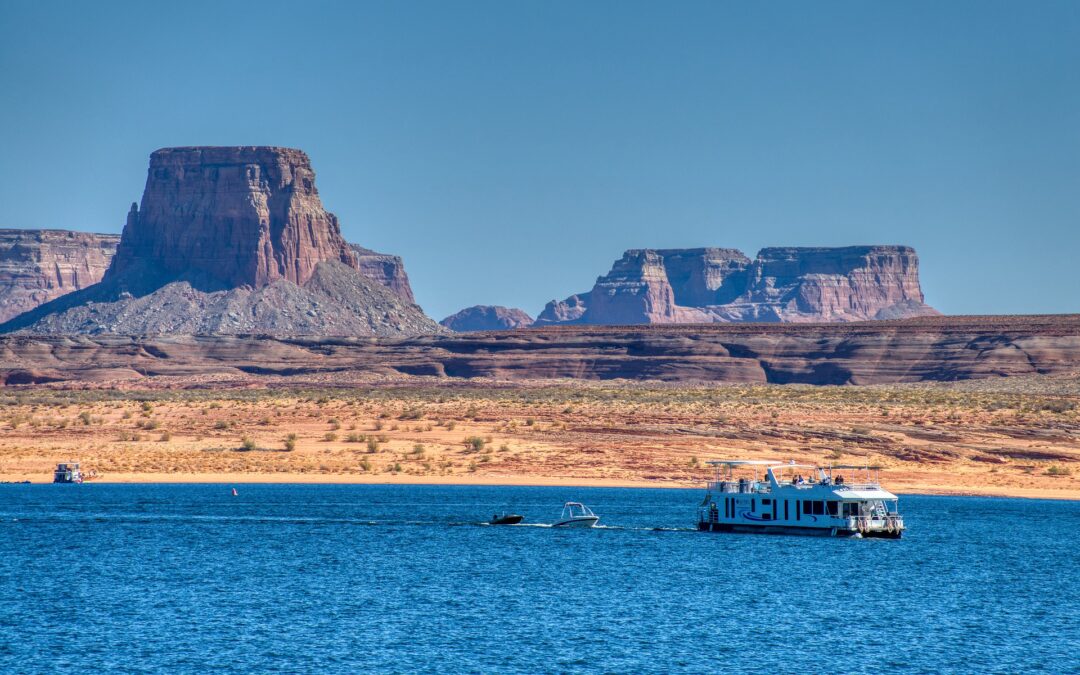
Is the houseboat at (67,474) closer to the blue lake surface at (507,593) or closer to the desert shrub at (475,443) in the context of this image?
the blue lake surface at (507,593)

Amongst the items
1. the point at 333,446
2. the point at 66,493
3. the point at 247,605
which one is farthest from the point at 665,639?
the point at 333,446

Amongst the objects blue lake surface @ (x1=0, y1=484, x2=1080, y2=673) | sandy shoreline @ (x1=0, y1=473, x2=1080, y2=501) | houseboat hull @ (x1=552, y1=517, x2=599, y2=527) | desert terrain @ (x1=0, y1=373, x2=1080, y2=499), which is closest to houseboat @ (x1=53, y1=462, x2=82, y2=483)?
sandy shoreline @ (x1=0, y1=473, x2=1080, y2=501)

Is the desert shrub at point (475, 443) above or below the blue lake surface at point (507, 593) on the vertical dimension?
above

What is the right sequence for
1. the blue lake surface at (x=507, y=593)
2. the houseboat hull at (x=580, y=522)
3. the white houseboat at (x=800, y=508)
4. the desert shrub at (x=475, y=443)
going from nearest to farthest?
the blue lake surface at (x=507, y=593)
the white houseboat at (x=800, y=508)
the houseboat hull at (x=580, y=522)
the desert shrub at (x=475, y=443)

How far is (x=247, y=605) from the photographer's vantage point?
52438mm

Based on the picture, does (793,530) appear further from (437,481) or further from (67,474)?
(67,474)

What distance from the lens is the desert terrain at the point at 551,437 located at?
10478 cm

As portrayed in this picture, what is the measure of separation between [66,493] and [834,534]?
42.9 m

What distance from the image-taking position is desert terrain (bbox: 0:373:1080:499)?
104781 mm

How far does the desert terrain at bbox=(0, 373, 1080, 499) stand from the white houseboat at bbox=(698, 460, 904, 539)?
2548 centimetres

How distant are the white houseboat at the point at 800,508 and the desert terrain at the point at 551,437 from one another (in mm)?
25476

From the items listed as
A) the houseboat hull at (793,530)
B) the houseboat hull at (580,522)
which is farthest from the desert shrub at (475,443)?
the houseboat hull at (793,530)

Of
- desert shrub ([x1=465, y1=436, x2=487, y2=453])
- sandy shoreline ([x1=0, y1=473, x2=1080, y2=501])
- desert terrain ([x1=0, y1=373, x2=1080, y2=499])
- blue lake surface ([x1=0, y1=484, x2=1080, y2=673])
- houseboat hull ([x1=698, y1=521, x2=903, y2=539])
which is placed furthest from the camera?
desert shrub ([x1=465, y1=436, x2=487, y2=453])

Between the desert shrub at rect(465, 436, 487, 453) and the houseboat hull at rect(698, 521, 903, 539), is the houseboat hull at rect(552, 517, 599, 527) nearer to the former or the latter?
the houseboat hull at rect(698, 521, 903, 539)
